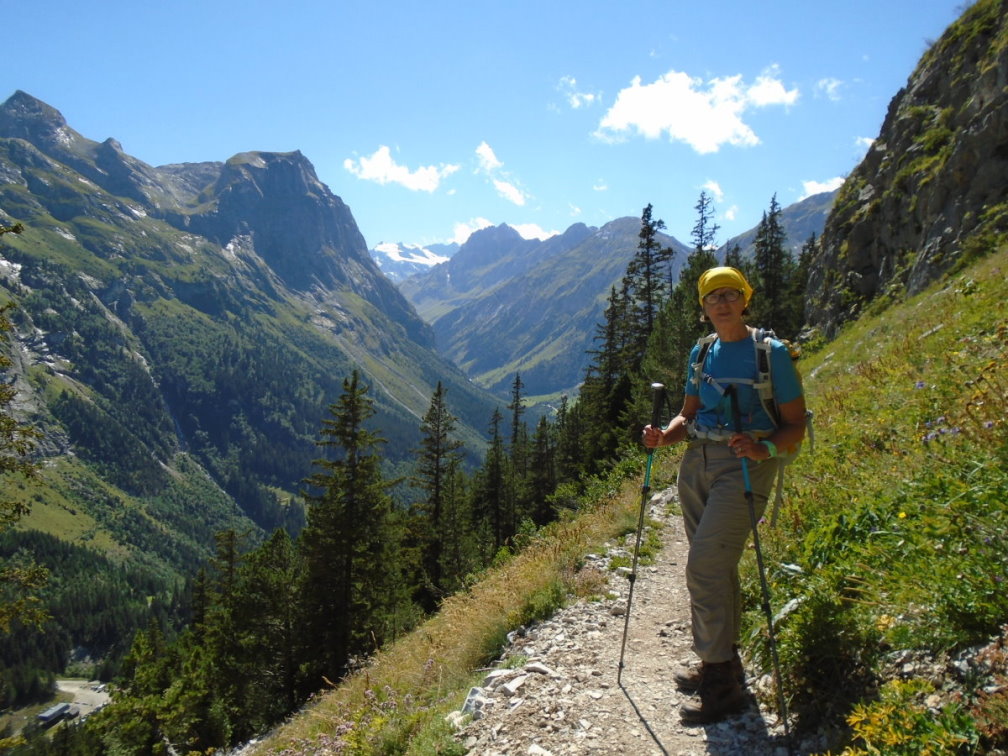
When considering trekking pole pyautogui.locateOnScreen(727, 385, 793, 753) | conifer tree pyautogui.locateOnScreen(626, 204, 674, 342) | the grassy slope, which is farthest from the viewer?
conifer tree pyautogui.locateOnScreen(626, 204, 674, 342)

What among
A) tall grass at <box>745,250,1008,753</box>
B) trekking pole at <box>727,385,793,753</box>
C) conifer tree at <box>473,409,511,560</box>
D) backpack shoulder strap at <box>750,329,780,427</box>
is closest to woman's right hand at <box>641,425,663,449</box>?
trekking pole at <box>727,385,793,753</box>

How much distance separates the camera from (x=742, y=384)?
426 centimetres

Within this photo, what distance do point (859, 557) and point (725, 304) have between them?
2153mm

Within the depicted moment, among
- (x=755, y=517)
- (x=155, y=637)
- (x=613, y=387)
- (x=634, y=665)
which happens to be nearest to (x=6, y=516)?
(x=634, y=665)

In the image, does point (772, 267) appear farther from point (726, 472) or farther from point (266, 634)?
point (726, 472)

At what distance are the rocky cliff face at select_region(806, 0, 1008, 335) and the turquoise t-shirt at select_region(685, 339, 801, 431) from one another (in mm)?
16465

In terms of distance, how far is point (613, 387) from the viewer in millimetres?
35312

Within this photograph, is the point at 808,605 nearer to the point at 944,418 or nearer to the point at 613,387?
the point at 944,418

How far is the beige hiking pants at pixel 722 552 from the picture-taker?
411 centimetres

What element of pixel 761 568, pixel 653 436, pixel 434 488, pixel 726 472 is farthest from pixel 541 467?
pixel 761 568

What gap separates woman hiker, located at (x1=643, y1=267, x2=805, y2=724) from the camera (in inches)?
160

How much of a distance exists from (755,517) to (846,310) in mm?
24548

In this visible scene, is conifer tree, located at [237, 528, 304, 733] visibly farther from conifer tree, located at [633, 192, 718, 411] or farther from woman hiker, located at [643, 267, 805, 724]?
woman hiker, located at [643, 267, 805, 724]

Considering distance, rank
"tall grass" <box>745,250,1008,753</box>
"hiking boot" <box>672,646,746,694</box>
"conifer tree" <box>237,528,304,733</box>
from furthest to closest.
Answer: "conifer tree" <box>237,528,304,733</box>, "hiking boot" <box>672,646,746,694</box>, "tall grass" <box>745,250,1008,753</box>
